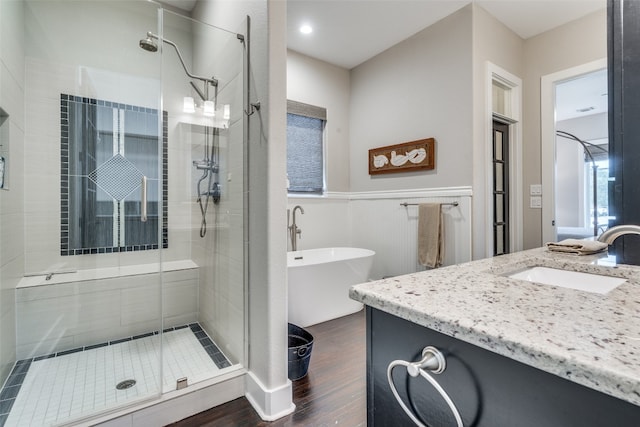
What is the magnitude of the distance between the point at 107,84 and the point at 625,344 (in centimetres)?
313

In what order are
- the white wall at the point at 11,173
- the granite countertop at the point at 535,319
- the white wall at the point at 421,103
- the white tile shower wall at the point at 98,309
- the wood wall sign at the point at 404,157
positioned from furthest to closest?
the wood wall sign at the point at 404,157 → the white wall at the point at 421,103 → the white tile shower wall at the point at 98,309 → the white wall at the point at 11,173 → the granite countertop at the point at 535,319

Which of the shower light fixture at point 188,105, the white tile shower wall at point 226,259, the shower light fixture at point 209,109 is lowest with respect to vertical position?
the white tile shower wall at point 226,259

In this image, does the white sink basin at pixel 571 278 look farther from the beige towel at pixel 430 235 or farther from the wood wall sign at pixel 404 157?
the wood wall sign at pixel 404 157

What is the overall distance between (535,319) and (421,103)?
2.98 meters

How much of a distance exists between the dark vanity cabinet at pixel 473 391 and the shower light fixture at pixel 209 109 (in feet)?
6.77

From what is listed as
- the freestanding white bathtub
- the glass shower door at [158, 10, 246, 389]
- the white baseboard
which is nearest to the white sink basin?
the white baseboard

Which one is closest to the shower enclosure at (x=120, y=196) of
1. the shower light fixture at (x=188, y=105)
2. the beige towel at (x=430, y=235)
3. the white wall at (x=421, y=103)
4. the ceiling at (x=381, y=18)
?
the shower light fixture at (x=188, y=105)

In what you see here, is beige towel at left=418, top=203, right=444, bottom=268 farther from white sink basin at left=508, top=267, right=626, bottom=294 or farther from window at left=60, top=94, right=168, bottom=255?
window at left=60, top=94, right=168, bottom=255

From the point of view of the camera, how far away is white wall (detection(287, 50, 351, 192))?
354cm

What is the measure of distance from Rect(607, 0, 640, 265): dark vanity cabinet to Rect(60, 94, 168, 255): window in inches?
98.0

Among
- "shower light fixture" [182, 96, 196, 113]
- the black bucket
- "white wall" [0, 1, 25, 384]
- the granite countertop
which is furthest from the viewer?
"shower light fixture" [182, 96, 196, 113]

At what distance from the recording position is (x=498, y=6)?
2.78 m

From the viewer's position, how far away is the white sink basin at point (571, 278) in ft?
3.44

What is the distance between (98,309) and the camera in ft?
7.63
